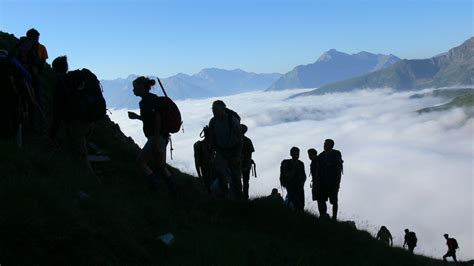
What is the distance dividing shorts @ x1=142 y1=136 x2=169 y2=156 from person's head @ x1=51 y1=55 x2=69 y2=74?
2042 mm

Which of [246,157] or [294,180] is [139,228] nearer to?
[246,157]

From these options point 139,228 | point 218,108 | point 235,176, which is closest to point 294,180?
point 235,176

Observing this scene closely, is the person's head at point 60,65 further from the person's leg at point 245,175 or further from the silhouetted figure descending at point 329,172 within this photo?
the silhouetted figure descending at point 329,172

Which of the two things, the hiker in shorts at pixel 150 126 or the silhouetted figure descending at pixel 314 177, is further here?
the silhouetted figure descending at pixel 314 177

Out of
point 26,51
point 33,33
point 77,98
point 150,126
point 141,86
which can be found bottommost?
point 150,126

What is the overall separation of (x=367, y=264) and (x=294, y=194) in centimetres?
520

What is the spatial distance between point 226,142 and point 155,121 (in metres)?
1.95

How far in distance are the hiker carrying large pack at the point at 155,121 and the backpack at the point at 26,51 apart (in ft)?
10.7

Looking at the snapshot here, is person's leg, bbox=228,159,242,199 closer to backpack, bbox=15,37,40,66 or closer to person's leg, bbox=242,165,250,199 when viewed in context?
person's leg, bbox=242,165,250,199

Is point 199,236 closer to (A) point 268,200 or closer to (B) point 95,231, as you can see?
(B) point 95,231

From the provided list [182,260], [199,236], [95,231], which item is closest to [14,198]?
[95,231]

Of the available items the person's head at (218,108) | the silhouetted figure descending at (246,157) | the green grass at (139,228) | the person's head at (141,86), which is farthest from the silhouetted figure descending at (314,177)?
the person's head at (141,86)

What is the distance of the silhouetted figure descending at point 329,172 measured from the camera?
489 inches

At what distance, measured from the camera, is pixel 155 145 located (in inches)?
339
